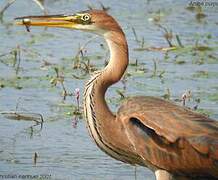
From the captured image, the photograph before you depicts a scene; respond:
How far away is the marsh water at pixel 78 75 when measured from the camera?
27.8 ft

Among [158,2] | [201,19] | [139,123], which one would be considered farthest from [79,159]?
[158,2]

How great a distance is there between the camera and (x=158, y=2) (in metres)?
14.7

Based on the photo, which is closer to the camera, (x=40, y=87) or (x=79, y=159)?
(x=79, y=159)

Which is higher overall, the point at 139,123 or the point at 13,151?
the point at 139,123

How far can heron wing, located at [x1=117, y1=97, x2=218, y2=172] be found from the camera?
23.9 ft

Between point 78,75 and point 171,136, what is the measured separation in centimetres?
356

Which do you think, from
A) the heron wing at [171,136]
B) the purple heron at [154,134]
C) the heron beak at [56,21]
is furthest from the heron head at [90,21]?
the heron wing at [171,136]

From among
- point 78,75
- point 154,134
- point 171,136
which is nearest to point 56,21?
point 154,134

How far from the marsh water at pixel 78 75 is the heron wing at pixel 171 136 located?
872 millimetres

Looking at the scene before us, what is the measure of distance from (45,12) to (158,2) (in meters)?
2.58

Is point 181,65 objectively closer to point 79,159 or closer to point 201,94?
point 201,94

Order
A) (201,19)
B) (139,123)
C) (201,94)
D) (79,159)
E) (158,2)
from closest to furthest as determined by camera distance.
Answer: (139,123) < (79,159) < (201,94) < (201,19) < (158,2)

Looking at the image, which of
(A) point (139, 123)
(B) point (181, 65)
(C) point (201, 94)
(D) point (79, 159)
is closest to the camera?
(A) point (139, 123)

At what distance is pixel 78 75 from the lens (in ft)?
35.2
